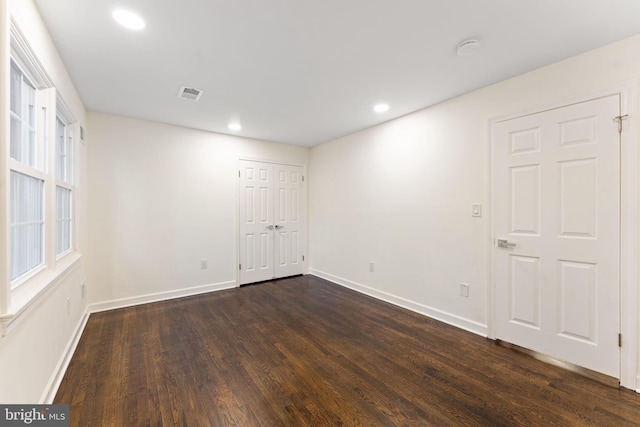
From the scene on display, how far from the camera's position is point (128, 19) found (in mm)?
1699

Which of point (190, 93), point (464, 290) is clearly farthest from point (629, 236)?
point (190, 93)

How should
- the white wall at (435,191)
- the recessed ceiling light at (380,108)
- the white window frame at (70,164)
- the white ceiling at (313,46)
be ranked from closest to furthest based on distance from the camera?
the white ceiling at (313,46), the white wall at (435,191), the white window frame at (70,164), the recessed ceiling light at (380,108)

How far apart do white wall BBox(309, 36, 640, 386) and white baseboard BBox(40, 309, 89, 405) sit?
3309 millimetres

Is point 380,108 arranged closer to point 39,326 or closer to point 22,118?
point 22,118

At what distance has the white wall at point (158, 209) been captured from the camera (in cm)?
330

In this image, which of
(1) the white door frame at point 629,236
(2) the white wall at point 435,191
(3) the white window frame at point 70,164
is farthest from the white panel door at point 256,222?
(1) the white door frame at point 629,236

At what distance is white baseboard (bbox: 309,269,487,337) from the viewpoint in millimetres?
2696

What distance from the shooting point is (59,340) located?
2.03m

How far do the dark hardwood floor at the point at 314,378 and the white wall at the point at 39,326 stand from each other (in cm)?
23

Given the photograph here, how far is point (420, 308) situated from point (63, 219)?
153 inches

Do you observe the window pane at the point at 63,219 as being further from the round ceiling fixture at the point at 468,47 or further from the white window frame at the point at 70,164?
the round ceiling fixture at the point at 468,47

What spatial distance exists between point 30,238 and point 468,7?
10.3ft

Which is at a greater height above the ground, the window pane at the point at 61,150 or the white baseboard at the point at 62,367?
the window pane at the point at 61,150

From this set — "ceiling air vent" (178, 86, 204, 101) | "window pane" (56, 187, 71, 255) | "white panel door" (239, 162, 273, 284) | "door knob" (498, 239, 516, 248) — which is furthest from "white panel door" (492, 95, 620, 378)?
"window pane" (56, 187, 71, 255)
